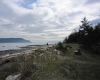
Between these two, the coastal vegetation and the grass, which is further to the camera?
the coastal vegetation

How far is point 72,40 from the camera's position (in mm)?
49531

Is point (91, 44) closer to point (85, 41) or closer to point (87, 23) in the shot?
point (85, 41)

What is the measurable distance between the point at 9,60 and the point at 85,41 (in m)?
14.2

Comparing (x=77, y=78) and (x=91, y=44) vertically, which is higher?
(x=91, y=44)

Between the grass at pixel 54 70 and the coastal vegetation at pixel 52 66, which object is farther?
the coastal vegetation at pixel 52 66

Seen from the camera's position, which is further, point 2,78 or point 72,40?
point 72,40

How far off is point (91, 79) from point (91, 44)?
1245 centimetres

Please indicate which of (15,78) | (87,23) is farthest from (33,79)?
(87,23)

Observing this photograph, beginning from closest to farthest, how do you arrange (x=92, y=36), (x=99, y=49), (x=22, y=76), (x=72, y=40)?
(x=22, y=76), (x=99, y=49), (x=92, y=36), (x=72, y=40)

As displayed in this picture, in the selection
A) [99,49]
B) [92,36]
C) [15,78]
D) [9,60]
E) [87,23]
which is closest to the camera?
[15,78]

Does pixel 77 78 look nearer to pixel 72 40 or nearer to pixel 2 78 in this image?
pixel 2 78

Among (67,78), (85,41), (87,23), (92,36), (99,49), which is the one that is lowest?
(67,78)

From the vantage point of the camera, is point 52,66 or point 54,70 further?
point 52,66

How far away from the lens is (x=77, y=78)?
420 centimetres
